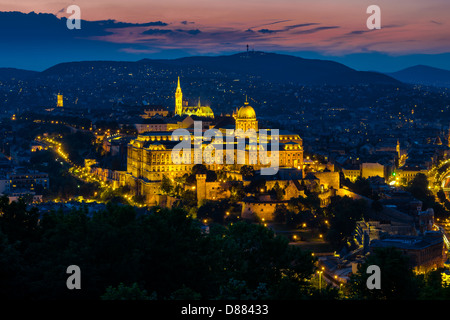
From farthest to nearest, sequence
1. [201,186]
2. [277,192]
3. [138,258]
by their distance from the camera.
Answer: [201,186], [277,192], [138,258]

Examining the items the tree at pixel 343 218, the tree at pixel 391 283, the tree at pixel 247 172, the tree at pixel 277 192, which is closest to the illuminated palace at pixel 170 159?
the tree at pixel 247 172

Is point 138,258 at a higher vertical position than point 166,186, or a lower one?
higher

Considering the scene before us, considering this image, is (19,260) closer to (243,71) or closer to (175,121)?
(175,121)

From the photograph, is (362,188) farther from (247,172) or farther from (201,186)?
(201,186)

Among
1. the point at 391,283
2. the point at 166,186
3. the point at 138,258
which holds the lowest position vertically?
the point at 166,186

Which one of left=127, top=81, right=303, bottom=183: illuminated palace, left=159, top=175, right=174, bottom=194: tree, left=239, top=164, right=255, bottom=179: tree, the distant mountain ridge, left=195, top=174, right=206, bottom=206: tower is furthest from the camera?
the distant mountain ridge

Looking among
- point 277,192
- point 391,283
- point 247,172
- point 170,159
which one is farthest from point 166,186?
point 391,283

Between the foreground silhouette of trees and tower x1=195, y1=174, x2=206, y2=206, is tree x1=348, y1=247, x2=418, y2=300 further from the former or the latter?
tower x1=195, y1=174, x2=206, y2=206

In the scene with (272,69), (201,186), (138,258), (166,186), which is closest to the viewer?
(138,258)

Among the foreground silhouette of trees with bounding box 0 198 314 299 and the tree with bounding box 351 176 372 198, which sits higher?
the foreground silhouette of trees with bounding box 0 198 314 299

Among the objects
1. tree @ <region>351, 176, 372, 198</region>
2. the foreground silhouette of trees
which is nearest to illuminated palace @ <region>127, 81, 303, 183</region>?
tree @ <region>351, 176, 372, 198</region>

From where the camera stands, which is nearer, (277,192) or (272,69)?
(277,192)

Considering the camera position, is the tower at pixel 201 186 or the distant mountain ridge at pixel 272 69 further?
the distant mountain ridge at pixel 272 69

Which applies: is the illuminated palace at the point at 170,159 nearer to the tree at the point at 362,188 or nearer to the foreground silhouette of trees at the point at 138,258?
the tree at the point at 362,188
